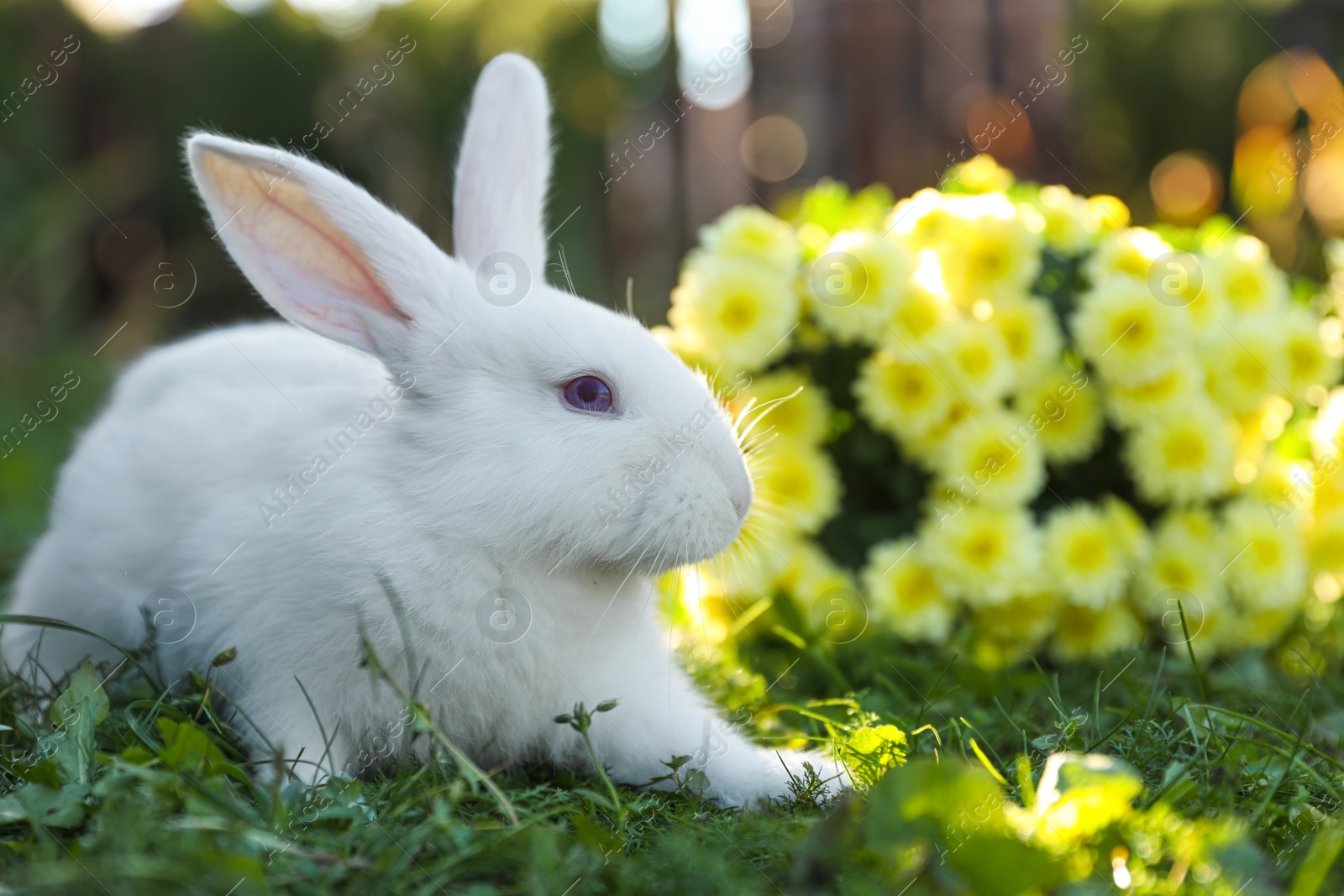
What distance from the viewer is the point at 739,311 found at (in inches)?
120

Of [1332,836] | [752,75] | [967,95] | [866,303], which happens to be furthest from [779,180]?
[1332,836]

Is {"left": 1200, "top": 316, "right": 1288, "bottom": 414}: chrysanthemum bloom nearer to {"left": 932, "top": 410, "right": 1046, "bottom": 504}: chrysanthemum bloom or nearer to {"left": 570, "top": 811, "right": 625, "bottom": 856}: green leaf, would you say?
{"left": 932, "top": 410, "right": 1046, "bottom": 504}: chrysanthemum bloom

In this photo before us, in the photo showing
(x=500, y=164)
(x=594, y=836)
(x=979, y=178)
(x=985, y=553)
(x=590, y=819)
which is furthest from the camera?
(x=979, y=178)

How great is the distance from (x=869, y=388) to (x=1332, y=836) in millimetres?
1702

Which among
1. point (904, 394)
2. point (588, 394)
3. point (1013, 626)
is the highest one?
point (588, 394)

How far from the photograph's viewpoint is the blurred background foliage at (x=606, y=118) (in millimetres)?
5688

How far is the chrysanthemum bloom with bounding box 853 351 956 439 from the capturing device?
2.98m

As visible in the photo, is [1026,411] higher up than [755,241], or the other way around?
[755,241]

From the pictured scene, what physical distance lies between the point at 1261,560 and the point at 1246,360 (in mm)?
553

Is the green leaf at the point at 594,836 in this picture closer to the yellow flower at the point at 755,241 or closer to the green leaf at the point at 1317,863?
the green leaf at the point at 1317,863

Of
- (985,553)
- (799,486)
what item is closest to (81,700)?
(799,486)

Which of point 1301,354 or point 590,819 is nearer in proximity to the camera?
point 590,819

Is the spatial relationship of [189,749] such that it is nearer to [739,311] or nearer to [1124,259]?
[739,311]

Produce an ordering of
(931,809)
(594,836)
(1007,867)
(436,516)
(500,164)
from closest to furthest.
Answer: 1. (1007,867)
2. (931,809)
3. (594,836)
4. (436,516)
5. (500,164)
